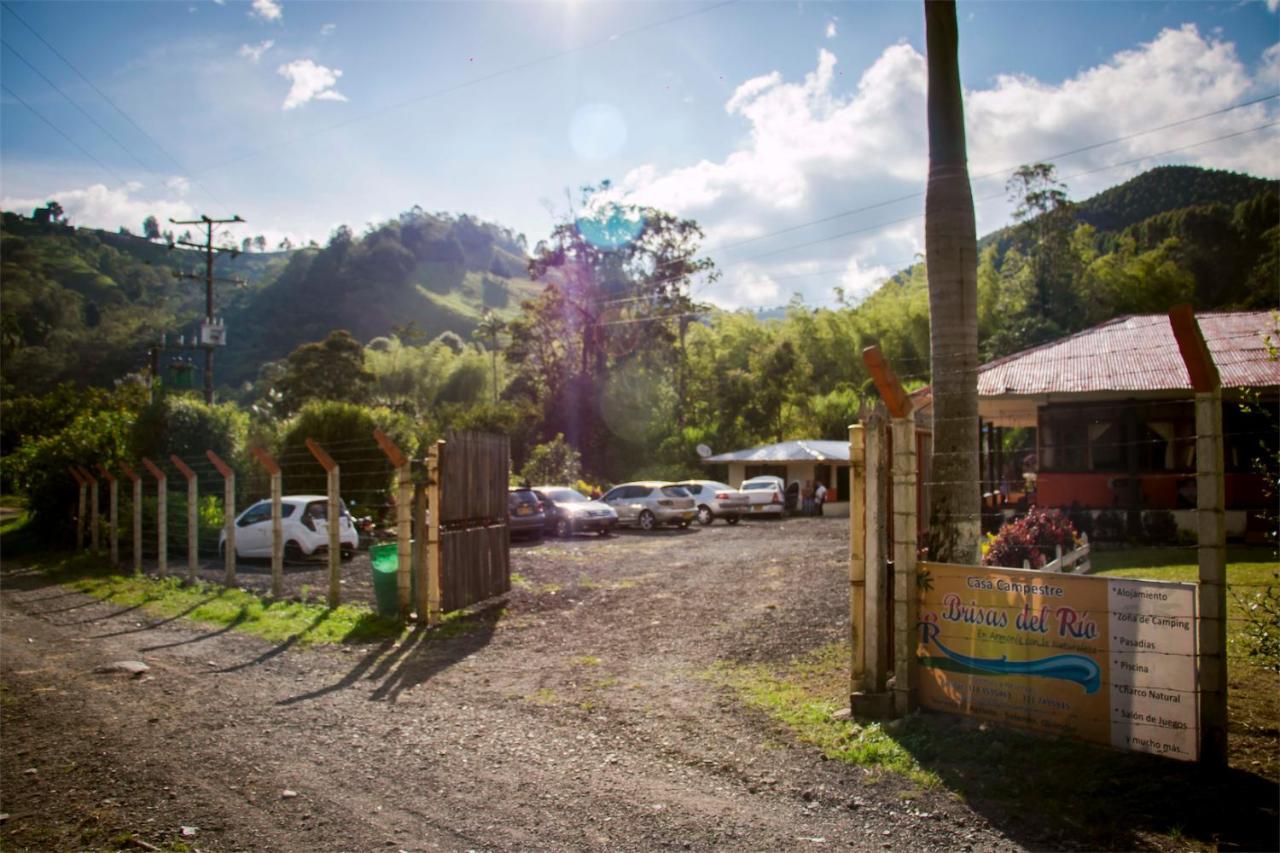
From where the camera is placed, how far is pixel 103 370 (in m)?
71.4

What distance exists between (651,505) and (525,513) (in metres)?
5.56

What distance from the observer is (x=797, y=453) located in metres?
37.2

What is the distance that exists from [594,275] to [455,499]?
42498mm

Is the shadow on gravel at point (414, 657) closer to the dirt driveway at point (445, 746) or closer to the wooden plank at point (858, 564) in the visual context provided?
the dirt driveway at point (445, 746)

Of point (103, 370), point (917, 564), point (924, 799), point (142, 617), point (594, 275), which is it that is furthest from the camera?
point (103, 370)

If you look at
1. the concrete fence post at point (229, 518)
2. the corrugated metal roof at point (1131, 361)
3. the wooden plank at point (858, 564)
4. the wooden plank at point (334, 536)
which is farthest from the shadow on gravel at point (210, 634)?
the corrugated metal roof at point (1131, 361)

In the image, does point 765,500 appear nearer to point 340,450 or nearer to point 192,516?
point 340,450

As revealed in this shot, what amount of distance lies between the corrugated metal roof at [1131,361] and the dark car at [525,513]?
11431 mm

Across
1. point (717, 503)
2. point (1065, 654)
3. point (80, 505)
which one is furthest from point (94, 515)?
point (1065, 654)

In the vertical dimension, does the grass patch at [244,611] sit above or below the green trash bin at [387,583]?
below

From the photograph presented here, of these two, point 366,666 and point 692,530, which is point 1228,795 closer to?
point 366,666

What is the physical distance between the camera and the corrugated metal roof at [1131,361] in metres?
15.7

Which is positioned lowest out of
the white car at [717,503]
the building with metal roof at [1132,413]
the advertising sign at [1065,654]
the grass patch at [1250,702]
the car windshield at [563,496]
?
the white car at [717,503]

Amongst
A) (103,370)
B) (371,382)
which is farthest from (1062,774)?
(103,370)
